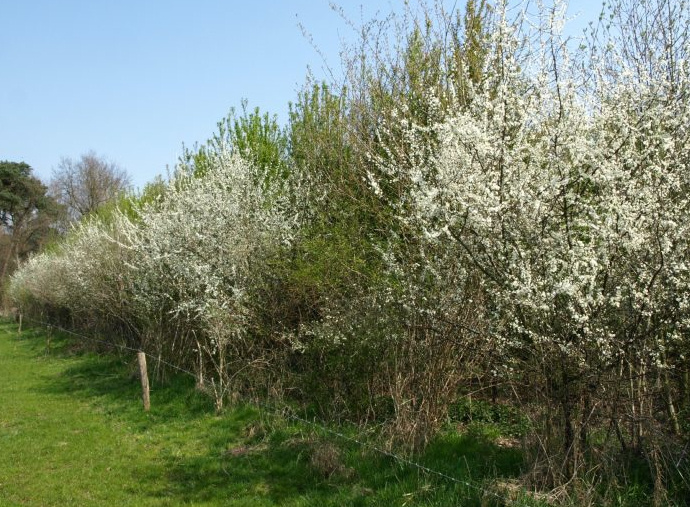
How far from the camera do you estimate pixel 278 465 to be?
759 centimetres

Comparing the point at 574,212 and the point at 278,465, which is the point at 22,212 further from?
the point at 574,212

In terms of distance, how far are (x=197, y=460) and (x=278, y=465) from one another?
144 cm

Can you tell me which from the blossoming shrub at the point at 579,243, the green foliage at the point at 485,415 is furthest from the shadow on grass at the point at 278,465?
the blossoming shrub at the point at 579,243

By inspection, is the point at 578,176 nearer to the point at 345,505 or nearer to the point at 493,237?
the point at 493,237

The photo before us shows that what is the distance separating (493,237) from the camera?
5.42 m

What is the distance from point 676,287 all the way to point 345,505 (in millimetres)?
3576

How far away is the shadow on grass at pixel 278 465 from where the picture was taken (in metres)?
5.95

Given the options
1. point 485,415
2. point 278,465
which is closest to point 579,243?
point 485,415

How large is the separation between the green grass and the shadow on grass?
0.02 m

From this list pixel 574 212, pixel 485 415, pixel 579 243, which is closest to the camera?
pixel 579 243

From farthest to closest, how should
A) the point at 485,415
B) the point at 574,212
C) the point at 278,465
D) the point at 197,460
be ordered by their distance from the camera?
the point at 197,460 → the point at 485,415 → the point at 278,465 → the point at 574,212

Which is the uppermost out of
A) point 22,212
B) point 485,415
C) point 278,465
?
point 22,212

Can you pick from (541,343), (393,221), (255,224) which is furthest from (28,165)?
(541,343)

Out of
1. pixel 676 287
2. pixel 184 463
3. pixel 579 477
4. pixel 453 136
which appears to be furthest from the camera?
pixel 184 463
